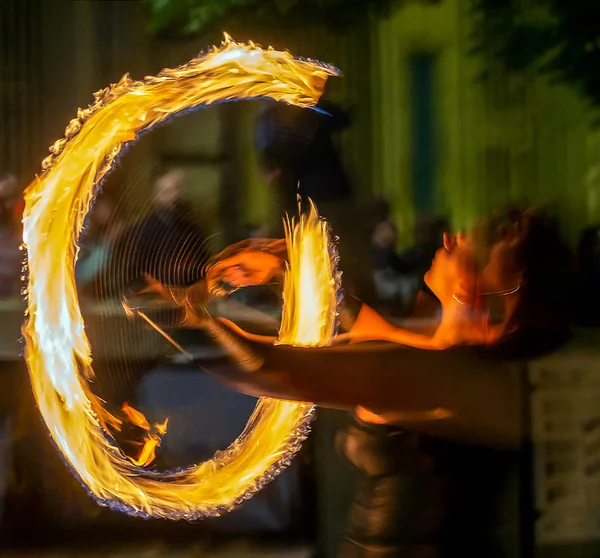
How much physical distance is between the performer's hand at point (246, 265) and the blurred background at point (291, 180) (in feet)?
0.05

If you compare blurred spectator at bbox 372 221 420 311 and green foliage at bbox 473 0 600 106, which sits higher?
green foliage at bbox 473 0 600 106

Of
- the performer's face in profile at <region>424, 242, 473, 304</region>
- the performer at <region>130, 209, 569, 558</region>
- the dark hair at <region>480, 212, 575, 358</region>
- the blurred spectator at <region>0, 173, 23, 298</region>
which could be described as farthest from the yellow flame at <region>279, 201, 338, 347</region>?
the blurred spectator at <region>0, 173, 23, 298</region>

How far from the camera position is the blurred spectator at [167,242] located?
747mm

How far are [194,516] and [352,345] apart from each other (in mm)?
304

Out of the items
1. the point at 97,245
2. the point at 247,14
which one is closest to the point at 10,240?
the point at 97,245

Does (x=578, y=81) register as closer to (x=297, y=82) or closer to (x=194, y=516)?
(x=297, y=82)

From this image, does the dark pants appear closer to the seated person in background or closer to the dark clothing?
the seated person in background

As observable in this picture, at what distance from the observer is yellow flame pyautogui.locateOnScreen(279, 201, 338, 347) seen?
763mm

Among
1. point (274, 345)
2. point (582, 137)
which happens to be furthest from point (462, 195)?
point (274, 345)

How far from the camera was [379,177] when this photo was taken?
0.76m

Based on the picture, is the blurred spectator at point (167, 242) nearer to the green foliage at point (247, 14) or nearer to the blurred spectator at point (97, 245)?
the blurred spectator at point (97, 245)

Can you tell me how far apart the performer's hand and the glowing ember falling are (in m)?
0.16

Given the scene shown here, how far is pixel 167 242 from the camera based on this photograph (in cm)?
75

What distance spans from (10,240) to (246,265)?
301 millimetres
